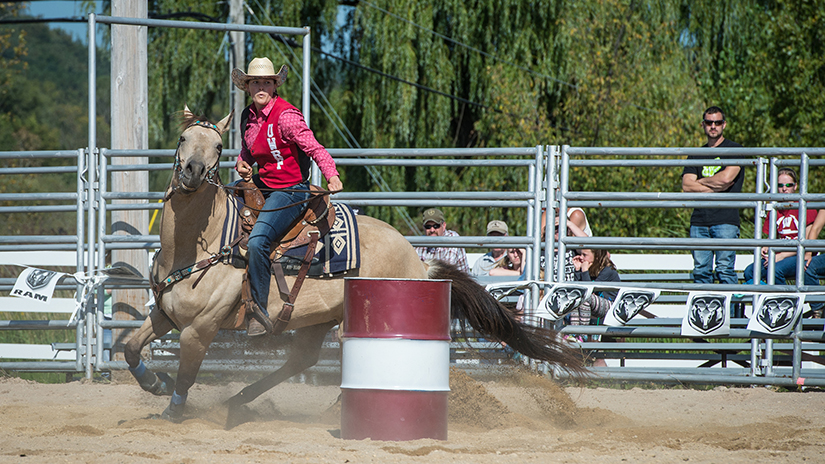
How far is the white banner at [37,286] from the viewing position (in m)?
6.94

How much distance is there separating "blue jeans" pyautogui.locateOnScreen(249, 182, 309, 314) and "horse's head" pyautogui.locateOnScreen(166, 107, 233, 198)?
0.45 meters

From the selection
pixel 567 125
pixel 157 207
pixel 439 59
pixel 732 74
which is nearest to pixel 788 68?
pixel 732 74

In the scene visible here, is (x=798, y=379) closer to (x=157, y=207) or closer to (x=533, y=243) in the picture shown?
(x=533, y=243)

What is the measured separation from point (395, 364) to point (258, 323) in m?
1.21

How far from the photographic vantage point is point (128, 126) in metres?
7.36

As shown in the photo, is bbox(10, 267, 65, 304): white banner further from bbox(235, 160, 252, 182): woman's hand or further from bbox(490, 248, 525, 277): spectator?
bbox(490, 248, 525, 277): spectator

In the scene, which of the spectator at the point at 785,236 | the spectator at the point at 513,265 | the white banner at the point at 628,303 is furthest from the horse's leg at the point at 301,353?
the spectator at the point at 785,236

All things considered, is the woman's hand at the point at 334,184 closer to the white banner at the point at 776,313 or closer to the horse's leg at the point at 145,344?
the horse's leg at the point at 145,344

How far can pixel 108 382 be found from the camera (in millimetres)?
7086

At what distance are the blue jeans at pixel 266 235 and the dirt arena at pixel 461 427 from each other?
958 mm

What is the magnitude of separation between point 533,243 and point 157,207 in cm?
333

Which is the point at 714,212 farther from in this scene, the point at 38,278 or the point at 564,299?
the point at 38,278

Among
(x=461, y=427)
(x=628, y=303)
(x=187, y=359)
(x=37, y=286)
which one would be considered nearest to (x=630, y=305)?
(x=628, y=303)

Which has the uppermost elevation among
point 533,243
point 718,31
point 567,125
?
point 718,31
